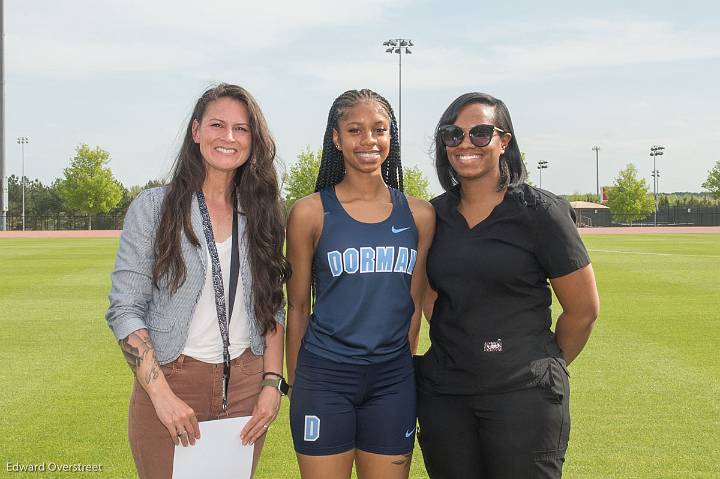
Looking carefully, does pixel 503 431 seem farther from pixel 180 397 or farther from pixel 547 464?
pixel 180 397

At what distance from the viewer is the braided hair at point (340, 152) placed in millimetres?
3459

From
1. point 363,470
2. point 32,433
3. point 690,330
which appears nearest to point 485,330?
point 363,470

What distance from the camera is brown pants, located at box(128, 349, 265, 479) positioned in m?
2.95

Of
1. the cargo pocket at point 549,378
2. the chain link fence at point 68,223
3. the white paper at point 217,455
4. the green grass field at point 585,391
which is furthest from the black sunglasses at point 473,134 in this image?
the chain link fence at point 68,223

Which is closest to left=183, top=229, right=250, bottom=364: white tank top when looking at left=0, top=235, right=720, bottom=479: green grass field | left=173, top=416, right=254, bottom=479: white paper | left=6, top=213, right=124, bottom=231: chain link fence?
left=173, top=416, right=254, bottom=479: white paper

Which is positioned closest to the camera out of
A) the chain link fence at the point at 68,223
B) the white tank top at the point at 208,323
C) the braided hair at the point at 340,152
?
the white tank top at the point at 208,323

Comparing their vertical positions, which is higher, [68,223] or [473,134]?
[68,223]

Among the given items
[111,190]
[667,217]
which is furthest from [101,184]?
[667,217]

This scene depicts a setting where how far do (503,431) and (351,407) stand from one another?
25.1 inches

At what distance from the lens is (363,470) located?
3.24 meters

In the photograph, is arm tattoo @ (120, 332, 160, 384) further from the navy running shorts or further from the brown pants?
the navy running shorts

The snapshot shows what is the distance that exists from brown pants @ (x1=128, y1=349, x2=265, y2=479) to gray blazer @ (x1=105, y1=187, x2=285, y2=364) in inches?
3.6

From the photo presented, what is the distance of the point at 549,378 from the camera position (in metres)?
3.06

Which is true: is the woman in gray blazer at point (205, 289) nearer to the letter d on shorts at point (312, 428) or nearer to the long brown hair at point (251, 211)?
the long brown hair at point (251, 211)
